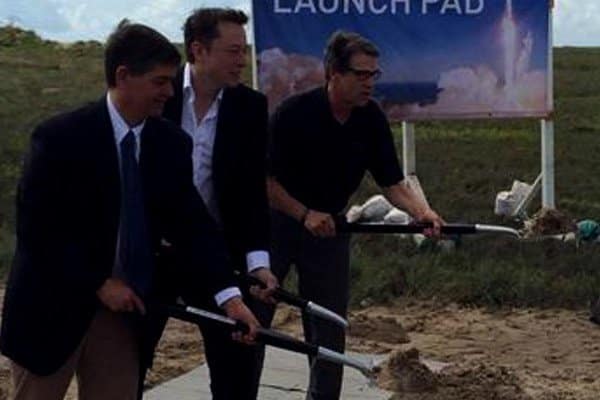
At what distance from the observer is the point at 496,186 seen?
14398 millimetres

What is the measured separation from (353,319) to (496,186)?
18.3 feet

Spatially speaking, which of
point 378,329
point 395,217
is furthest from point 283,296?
point 395,217

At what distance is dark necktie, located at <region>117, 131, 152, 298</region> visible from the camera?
4059mm

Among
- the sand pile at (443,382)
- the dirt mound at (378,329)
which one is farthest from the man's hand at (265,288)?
the dirt mound at (378,329)

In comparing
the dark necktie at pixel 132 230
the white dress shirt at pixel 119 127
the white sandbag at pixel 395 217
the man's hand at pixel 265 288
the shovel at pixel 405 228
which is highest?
the white dress shirt at pixel 119 127

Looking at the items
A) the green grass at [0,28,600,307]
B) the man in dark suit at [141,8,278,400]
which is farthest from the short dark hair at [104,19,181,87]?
the green grass at [0,28,600,307]

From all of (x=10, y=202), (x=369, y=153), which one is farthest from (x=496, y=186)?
(x=369, y=153)

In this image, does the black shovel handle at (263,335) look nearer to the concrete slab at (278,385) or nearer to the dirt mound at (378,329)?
the concrete slab at (278,385)

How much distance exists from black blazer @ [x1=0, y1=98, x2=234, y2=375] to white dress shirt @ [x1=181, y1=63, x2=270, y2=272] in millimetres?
908

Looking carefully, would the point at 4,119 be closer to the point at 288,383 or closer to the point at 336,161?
the point at 288,383

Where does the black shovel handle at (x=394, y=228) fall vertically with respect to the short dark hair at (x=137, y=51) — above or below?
below

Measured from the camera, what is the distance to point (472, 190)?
46.8 ft

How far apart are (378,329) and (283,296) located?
4.08m

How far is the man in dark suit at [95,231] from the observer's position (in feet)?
13.0
